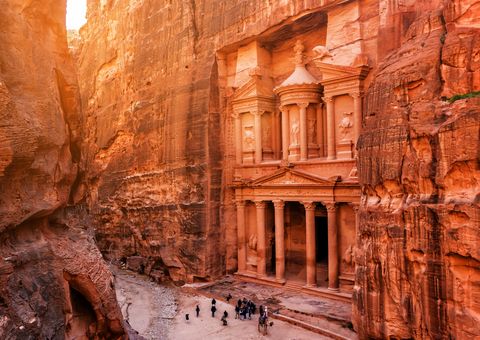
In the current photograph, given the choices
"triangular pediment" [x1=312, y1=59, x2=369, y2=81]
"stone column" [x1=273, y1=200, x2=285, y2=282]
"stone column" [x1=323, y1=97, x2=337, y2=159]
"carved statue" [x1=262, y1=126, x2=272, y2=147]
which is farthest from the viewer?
"carved statue" [x1=262, y1=126, x2=272, y2=147]

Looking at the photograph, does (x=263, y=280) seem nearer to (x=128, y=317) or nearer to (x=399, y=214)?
(x=128, y=317)

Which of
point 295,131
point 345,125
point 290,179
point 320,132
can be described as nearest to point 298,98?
point 295,131

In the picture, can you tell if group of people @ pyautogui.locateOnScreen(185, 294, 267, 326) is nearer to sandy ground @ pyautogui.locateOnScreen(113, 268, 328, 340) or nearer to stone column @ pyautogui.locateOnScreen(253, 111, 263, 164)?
sandy ground @ pyautogui.locateOnScreen(113, 268, 328, 340)

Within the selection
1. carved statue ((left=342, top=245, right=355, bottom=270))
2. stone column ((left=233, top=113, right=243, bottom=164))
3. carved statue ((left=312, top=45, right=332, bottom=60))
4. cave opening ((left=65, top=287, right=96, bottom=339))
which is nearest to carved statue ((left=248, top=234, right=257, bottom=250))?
stone column ((left=233, top=113, right=243, bottom=164))

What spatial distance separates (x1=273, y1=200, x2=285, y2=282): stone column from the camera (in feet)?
63.2

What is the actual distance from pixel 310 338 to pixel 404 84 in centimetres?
849

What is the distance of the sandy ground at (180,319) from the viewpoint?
14634 mm

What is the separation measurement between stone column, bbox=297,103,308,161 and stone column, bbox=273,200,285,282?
2.36 meters

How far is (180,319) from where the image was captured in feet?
54.4

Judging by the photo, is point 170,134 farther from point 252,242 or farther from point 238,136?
point 252,242

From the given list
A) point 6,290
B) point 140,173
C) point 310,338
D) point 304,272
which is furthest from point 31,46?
point 140,173

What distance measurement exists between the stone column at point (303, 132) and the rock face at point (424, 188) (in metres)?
6.69

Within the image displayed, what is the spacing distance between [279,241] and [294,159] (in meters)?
3.78

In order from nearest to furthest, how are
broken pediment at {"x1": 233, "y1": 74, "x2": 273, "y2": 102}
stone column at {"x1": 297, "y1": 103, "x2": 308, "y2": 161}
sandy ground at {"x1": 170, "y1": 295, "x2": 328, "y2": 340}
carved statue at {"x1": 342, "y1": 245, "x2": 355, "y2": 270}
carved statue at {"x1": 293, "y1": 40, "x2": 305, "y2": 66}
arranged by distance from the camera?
sandy ground at {"x1": 170, "y1": 295, "x2": 328, "y2": 340} → carved statue at {"x1": 342, "y1": 245, "x2": 355, "y2": 270} → stone column at {"x1": 297, "y1": 103, "x2": 308, "y2": 161} → carved statue at {"x1": 293, "y1": 40, "x2": 305, "y2": 66} → broken pediment at {"x1": 233, "y1": 74, "x2": 273, "y2": 102}
